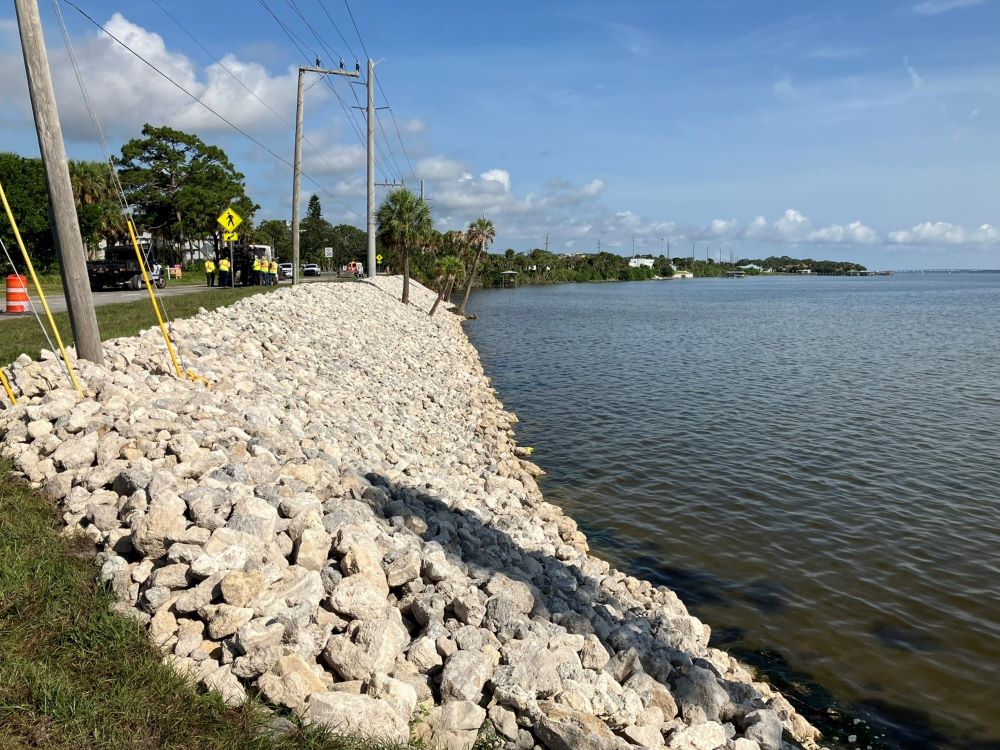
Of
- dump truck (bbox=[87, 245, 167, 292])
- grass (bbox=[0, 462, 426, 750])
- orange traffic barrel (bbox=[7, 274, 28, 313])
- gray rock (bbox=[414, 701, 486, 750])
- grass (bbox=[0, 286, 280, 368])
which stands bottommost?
gray rock (bbox=[414, 701, 486, 750])

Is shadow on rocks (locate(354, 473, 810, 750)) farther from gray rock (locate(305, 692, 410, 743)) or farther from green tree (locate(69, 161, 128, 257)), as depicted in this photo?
green tree (locate(69, 161, 128, 257))

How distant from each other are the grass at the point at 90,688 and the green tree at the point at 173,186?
61.9 meters

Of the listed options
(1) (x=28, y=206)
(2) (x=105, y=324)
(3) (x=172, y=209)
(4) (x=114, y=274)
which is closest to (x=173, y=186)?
(3) (x=172, y=209)

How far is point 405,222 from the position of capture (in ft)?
145

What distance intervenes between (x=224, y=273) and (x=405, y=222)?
12.8 metres

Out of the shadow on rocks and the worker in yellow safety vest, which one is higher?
the worker in yellow safety vest

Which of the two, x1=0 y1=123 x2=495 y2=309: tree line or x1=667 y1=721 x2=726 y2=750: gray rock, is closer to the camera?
x1=667 y1=721 x2=726 y2=750: gray rock

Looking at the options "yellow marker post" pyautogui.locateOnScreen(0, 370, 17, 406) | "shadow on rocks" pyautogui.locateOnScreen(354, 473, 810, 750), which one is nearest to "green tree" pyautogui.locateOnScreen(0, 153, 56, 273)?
"yellow marker post" pyautogui.locateOnScreen(0, 370, 17, 406)

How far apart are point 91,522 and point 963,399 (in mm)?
22955

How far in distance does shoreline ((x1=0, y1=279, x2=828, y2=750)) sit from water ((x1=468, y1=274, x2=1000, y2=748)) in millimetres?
1269

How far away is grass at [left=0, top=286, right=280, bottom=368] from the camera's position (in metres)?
12.0

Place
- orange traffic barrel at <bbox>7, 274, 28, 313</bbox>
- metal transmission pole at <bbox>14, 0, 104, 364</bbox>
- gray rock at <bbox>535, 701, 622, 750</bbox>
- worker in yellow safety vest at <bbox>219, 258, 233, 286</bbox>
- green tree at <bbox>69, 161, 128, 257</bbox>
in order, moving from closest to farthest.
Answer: gray rock at <bbox>535, 701, 622, 750</bbox>
metal transmission pole at <bbox>14, 0, 104, 364</bbox>
orange traffic barrel at <bbox>7, 274, 28, 313</bbox>
worker in yellow safety vest at <bbox>219, 258, 233, 286</bbox>
green tree at <bbox>69, 161, 128, 257</bbox>

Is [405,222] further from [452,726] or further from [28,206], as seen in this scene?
[452,726]

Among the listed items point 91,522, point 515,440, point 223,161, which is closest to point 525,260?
point 223,161
